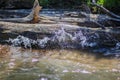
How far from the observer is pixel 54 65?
25.9 ft

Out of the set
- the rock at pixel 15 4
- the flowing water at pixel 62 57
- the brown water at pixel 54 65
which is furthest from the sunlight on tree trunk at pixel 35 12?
the rock at pixel 15 4

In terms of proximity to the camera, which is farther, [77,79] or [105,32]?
[105,32]

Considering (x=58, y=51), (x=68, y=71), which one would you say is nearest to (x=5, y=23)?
(x=58, y=51)

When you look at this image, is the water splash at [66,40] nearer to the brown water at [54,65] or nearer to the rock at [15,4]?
the brown water at [54,65]

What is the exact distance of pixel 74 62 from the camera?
813 centimetres

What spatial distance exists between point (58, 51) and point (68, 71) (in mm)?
1743

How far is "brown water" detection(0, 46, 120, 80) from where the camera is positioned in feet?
23.3

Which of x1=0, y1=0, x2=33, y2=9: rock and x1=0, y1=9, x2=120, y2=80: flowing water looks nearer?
x1=0, y1=9, x2=120, y2=80: flowing water

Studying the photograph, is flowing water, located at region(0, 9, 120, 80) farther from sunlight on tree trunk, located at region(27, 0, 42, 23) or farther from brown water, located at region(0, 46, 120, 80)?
sunlight on tree trunk, located at region(27, 0, 42, 23)

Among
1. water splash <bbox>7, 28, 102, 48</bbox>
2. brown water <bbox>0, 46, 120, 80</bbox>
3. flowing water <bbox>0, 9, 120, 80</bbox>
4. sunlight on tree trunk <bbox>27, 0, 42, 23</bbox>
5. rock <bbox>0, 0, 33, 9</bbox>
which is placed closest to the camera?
brown water <bbox>0, 46, 120, 80</bbox>

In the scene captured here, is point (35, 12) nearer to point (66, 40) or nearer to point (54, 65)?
point (66, 40)

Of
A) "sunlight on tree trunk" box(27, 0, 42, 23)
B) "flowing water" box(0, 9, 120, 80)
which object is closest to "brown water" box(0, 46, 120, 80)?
"flowing water" box(0, 9, 120, 80)

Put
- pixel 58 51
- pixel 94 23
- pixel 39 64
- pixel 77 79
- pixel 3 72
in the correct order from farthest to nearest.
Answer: pixel 94 23
pixel 58 51
pixel 39 64
pixel 3 72
pixel 77 79

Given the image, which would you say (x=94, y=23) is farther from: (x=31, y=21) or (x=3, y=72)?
(x=3, y=72)
